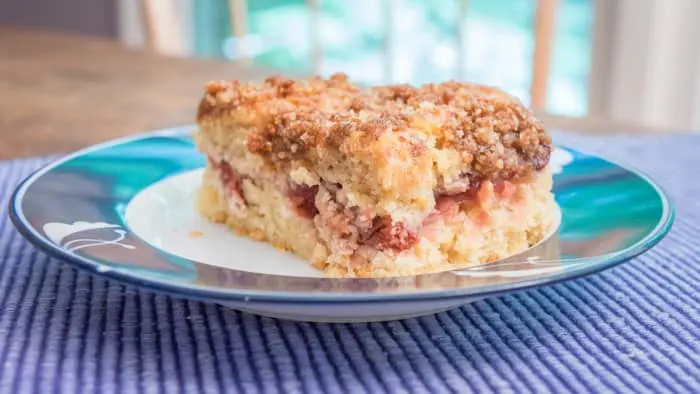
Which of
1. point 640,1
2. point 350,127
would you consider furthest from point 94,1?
point 350,127

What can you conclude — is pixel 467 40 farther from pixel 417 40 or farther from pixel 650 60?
pixel 650 60

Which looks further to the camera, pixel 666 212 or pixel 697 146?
pixel 697 146

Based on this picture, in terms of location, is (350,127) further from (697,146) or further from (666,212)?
(697,146)

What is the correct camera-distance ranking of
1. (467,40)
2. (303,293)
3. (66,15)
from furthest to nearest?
(66,15) < (467,40) < (303,293)

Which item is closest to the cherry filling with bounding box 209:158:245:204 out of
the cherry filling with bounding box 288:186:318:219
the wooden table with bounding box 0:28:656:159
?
the cherry filling with bounding box 288:186:318:219

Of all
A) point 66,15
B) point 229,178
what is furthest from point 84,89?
point 66,15
